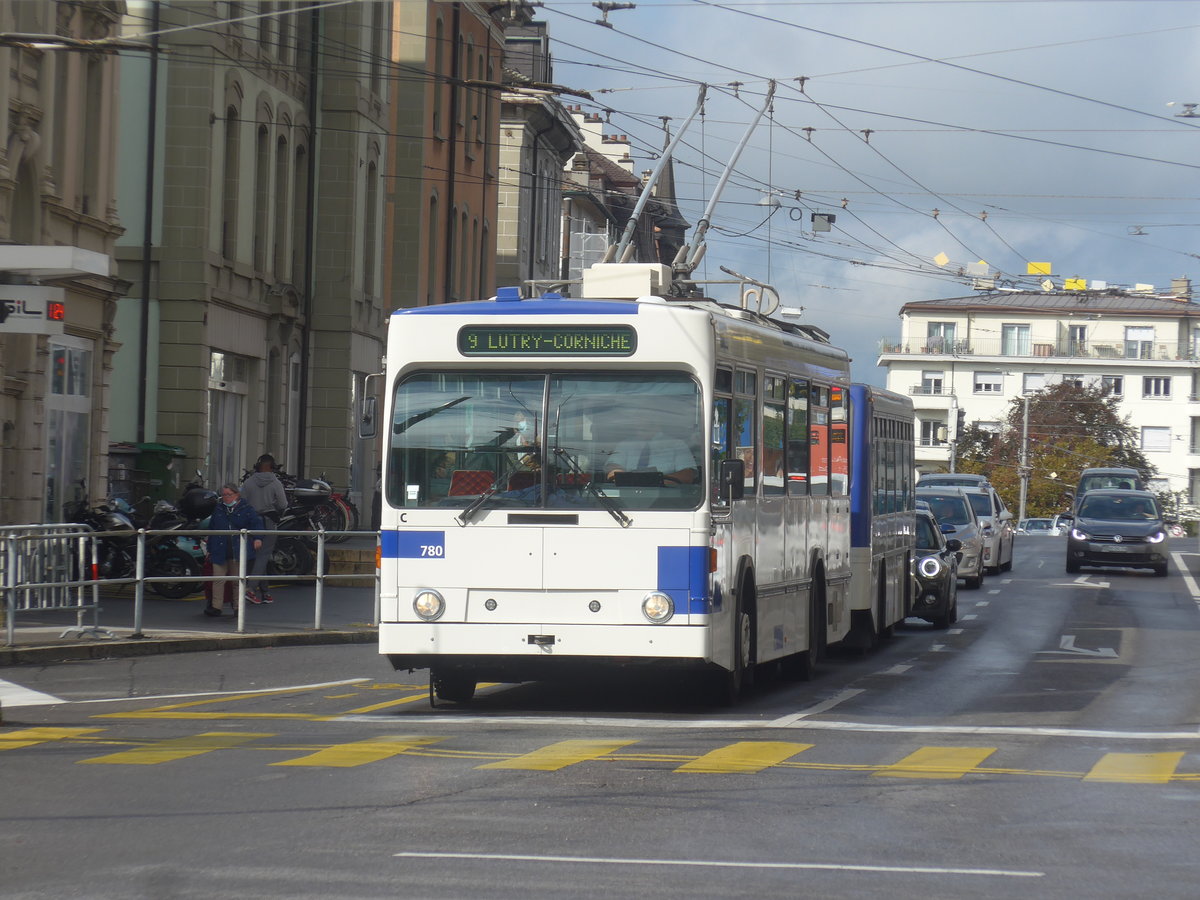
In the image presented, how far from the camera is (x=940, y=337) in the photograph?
124 meters

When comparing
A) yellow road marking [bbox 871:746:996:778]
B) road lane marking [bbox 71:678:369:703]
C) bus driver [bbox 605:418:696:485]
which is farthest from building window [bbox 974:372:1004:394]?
yellow road marking [bbox 871:746:996:778]

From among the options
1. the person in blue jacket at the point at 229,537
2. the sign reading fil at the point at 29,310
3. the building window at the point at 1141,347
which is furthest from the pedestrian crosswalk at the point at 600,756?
the building window at the point at 1141,347

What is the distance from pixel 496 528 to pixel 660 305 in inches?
73.7

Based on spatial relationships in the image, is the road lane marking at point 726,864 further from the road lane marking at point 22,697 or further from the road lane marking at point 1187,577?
the road lane marking at point 1187,577

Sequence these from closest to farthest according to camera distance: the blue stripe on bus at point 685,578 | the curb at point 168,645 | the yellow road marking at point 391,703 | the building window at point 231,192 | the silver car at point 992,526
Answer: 1. the blue stripe on bus at point 685,578
2. the yellow road marking at point 391,703
3. the curb at point 168,645
4. the building window at point 231,192
5. the silver car at point 992,526

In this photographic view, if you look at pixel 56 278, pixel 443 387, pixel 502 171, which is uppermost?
pixel 502 171

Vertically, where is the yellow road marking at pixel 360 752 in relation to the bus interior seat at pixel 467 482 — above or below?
below

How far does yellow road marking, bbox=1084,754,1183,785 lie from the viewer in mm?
11148

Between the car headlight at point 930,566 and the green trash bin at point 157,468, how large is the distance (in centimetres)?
1113

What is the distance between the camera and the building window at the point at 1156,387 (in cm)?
12238

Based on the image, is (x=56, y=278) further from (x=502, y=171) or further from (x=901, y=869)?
(x=502, y=171)

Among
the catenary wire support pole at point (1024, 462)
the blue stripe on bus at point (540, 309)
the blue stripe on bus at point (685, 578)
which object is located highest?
the catenary wire support pole at point (1024, 462)

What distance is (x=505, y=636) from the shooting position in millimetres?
13672

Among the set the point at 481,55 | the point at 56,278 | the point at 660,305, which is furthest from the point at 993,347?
the point at 660,305
